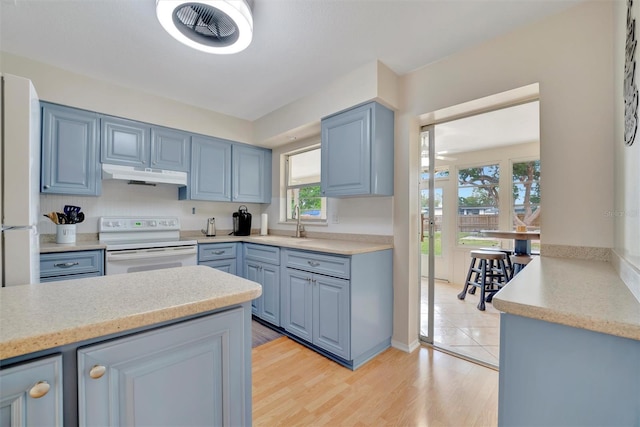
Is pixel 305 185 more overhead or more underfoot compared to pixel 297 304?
more overhead

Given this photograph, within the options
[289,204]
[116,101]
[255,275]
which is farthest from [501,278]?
[116,101]

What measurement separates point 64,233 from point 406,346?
3.19 meters

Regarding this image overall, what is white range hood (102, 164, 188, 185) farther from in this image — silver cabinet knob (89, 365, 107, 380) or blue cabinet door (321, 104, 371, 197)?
silver cabinet knob (89, 365, 107, 380)

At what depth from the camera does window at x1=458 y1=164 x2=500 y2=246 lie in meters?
4.63

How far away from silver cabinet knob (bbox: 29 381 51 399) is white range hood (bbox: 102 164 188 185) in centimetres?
252

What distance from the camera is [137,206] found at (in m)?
3.04

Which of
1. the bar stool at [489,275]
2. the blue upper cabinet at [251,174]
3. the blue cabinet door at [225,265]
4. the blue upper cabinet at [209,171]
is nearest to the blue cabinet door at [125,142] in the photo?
the blue upper cabinet at [209,171]

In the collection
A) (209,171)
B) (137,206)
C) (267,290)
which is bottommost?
(267,290)

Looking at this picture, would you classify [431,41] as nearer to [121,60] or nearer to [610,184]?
[610,184]

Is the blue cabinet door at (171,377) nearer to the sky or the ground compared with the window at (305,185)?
nearer to the ground

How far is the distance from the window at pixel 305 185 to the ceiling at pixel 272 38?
1126 mm

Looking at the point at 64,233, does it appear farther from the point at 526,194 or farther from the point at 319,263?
the point at 526,194

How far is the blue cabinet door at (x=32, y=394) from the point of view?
538 millimetres

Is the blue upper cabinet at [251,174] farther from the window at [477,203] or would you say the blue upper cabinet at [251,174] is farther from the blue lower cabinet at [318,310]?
the window at [477,203]
